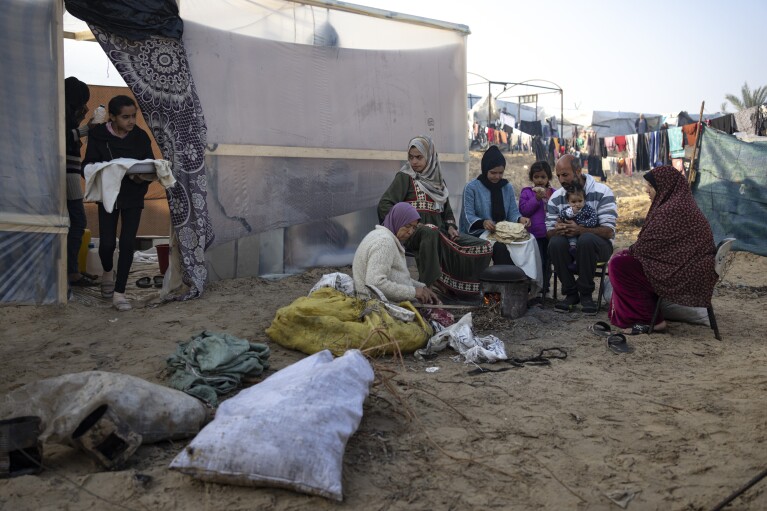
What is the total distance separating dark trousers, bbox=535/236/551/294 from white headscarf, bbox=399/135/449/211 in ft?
3.28

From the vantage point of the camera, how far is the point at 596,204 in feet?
20.2

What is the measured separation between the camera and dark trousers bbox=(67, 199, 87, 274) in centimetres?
566

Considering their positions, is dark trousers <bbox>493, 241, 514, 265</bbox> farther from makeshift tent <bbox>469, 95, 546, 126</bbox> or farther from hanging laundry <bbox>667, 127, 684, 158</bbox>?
makeshift tent <bbox>469, 95, 546, 126</bbox>

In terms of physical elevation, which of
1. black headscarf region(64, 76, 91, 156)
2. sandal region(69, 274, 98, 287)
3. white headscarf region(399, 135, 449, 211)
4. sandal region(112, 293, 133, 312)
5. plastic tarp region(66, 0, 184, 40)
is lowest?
sandal region(112, 293, 133, 312)

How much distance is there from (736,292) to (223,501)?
6.49 meters

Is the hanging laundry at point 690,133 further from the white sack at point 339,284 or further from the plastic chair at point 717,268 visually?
the white sack at point 339,284

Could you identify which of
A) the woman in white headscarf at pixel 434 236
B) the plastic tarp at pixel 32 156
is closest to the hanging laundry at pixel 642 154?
the woman in white headscarf at pixel 434 236

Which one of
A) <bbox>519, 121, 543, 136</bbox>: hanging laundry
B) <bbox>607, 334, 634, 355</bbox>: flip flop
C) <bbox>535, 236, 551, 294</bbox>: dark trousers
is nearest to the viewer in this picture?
<bbox>607, 334, 634, 355</bbox>: flip flop

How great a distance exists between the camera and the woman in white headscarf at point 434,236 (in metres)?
5.97

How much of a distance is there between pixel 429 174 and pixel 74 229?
3180 mm

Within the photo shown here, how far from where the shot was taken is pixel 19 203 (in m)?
5.12

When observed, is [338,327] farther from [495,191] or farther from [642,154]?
[642,154]

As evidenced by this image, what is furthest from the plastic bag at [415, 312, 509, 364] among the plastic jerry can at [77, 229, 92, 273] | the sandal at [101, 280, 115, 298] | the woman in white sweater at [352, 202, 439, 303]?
the plastic jerry can at [77, 229, 92, 273]

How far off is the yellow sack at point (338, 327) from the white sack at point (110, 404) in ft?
4.77
